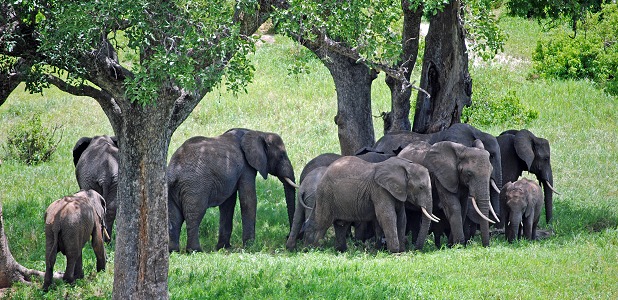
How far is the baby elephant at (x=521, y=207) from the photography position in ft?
52.4

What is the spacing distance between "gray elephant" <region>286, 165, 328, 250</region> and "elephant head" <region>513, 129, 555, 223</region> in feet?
12.8

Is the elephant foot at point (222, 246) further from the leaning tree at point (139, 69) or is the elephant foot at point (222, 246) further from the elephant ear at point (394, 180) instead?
the leaning tree at point (139, 69)

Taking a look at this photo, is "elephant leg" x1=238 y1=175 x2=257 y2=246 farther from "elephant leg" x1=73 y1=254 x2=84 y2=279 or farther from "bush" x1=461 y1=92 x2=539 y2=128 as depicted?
"bush" x1=461 y1=92 x2=539 y2=128

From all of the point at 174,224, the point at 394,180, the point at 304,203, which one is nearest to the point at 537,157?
the point at 394,180

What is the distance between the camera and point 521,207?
627 inches

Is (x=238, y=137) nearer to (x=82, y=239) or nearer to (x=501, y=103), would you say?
(x=82, y=239)

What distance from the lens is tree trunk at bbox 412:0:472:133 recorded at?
A: 18.7m

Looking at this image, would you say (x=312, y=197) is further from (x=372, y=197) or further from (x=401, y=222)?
(x=401, y=222)

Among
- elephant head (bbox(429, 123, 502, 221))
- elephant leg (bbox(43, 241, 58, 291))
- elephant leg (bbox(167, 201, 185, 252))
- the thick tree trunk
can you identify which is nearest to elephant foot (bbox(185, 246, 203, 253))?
elephant leg (bbox(167, 201, 185, 252))

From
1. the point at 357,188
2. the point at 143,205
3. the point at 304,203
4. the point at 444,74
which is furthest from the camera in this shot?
the point at 444,74

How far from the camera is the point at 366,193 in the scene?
51.5 ft

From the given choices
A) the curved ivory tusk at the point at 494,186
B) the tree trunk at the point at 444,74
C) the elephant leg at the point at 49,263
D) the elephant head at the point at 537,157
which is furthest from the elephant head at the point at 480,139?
the elephant leg at the point at 49,263

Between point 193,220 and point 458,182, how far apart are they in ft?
14.4

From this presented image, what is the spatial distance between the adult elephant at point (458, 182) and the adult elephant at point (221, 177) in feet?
8.63
